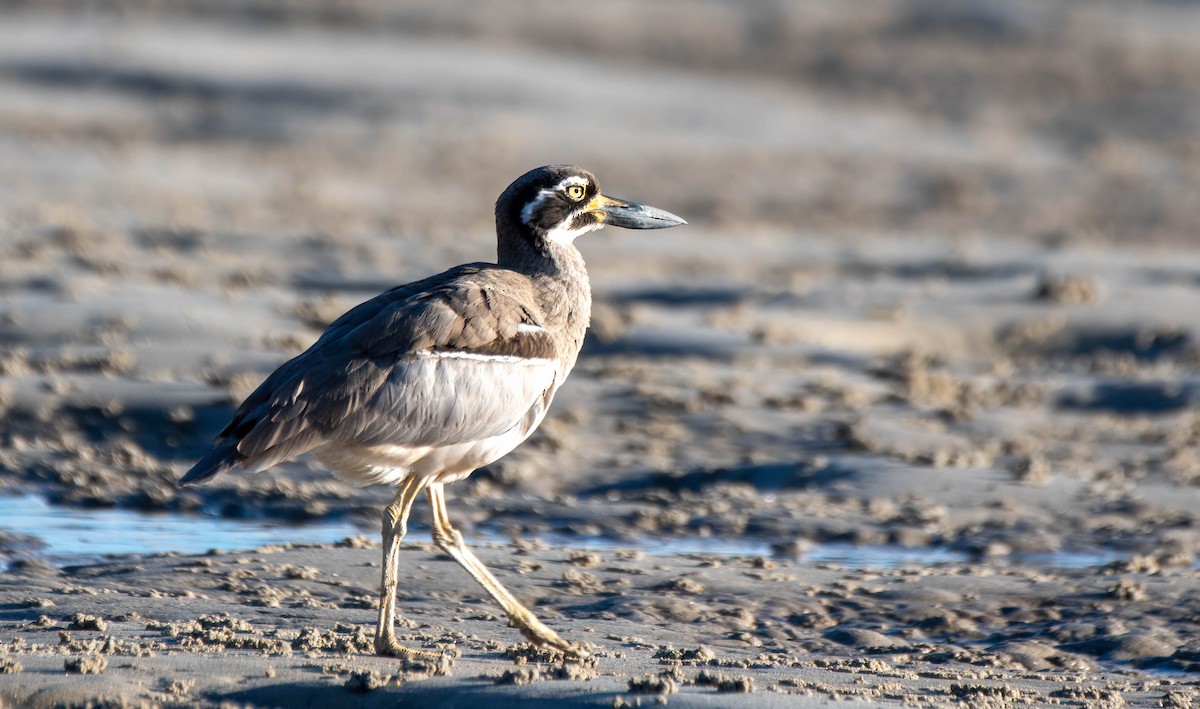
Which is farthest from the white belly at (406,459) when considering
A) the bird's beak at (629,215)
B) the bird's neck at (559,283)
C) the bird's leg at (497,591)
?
the bird's beak at (629,215)

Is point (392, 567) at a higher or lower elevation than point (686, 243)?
lower

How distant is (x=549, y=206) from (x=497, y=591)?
1.63m

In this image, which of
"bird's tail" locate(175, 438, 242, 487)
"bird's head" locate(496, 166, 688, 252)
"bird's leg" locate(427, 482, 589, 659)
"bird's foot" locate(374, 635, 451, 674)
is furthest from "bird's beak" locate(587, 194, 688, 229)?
"bird's foot" locate(374, 635, 451, 674)

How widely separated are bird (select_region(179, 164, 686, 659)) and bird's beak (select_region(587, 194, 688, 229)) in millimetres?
670

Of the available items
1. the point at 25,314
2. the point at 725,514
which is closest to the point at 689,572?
the point at 725,514

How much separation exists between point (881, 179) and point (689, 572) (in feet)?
48.3

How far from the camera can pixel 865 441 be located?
8859mm

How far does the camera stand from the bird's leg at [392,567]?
530 cm

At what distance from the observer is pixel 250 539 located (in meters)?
7.27

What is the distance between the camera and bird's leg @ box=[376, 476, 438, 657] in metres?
5.30

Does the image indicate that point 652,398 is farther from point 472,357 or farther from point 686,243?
point 686,243

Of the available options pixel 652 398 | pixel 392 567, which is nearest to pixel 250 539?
pixel 392 567

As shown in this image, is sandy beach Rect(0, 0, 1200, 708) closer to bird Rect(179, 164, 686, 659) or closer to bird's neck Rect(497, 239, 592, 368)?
bird Rect(179, 164, 686, 659)

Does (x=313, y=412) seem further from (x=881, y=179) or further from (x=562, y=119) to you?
(x=562, y=119)
